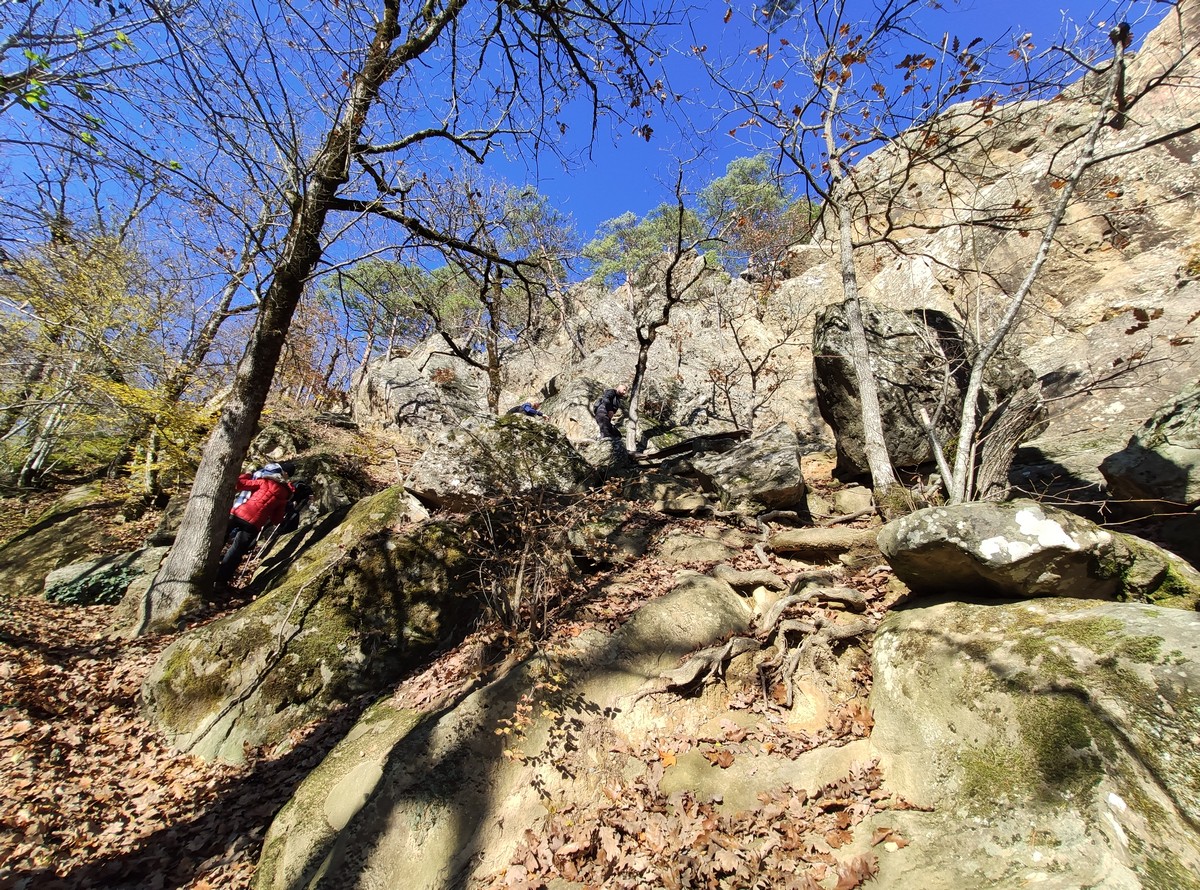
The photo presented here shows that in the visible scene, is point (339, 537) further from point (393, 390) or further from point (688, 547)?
point (393, 390)

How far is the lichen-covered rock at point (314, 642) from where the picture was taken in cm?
521

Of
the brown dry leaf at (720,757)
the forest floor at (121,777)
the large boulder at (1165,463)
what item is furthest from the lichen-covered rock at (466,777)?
the large boulder at (1165,463)

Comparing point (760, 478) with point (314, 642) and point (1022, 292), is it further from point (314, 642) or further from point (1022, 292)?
point (314, 642)

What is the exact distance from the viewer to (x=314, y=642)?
5602 millimetres

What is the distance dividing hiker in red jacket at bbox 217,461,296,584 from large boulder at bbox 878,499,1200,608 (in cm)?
867

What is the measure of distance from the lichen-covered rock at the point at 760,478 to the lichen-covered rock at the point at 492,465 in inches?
91.6

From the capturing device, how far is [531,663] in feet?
15.6

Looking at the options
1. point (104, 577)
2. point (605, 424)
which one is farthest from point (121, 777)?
point (605, 424)

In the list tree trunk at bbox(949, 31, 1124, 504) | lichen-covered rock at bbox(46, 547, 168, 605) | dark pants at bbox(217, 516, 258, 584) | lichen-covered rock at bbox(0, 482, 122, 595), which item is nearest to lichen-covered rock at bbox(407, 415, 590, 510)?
dark pants at bbox(217, 516, 258, 584)

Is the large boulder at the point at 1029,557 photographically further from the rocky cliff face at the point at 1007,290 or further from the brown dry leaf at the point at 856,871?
the rocky cliff face at the point at 1007,290

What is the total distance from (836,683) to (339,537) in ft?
22.7

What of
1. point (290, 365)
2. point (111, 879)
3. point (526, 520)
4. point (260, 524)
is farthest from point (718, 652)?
point (290, 365)

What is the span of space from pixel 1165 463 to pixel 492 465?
8153 millimetres

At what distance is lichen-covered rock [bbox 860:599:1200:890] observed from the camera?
2.22 metres
